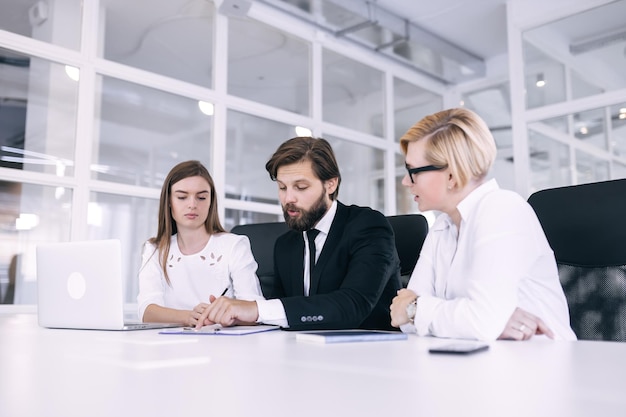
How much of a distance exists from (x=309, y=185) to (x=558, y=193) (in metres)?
0.89

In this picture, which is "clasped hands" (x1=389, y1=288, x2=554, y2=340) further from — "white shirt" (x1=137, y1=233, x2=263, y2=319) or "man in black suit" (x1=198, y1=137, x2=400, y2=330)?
"white shirt" (x1=137, y1=233, x2=263, y2=319)

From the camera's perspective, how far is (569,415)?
0.50 meters

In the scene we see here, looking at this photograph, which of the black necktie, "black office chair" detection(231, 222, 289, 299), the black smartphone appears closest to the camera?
the black smartphone

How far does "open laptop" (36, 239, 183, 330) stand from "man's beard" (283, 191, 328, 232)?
645mm

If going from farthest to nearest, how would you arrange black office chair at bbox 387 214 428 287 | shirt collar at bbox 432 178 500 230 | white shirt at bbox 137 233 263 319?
black office chair at bbox 387 214 428 287, white shirt at bbox 137 233 263 319, shirt collar at bbox 432 178 500 230

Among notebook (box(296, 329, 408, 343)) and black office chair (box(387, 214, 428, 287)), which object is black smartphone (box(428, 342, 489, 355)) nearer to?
notebook (box(296, 329, 408, 343))

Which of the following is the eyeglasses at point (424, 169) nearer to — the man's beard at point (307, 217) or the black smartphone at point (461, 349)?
the man's beard at point (307, 217)

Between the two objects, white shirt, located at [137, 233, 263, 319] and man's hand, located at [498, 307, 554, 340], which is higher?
white shirt, located at [137, 233, 263, 319]

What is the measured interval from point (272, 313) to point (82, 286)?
544 millimetres

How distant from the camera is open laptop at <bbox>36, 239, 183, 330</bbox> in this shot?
1551 millimetres

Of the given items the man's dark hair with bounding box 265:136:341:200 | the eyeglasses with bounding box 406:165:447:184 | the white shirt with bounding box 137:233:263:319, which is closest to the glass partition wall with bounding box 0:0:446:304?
the white shirt with bounding box 137:233:263:319

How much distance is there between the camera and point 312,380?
0.69 meters

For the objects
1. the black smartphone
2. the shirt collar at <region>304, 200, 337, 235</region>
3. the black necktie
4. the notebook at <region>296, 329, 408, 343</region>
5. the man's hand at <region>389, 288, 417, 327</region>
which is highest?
the shirt collar at <region>304, 200, 337, 235</region>

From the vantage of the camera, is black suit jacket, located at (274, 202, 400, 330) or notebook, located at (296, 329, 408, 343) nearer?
notebook, located at (296, 329, 408, 343)
